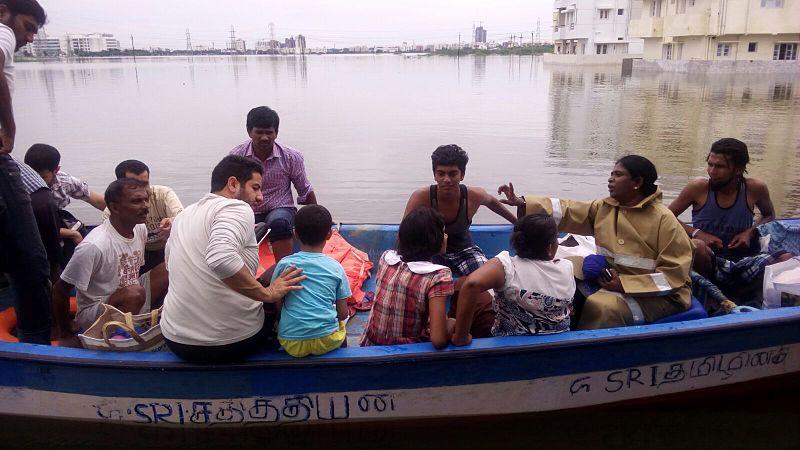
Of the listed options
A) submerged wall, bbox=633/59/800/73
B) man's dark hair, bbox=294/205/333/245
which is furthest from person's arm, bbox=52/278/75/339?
submerged wall, bbox=633/59/800/73

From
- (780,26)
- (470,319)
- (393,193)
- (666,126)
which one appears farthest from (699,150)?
(780,26)

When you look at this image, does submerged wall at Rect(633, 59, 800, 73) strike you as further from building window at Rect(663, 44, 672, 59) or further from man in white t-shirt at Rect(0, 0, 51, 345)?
man in white t-shirt at Rect(0, 0, 51, 345)

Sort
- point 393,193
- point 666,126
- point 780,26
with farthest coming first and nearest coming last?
point 780,26 → point 666,126 → point 393,193

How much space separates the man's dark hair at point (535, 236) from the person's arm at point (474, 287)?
0.15m

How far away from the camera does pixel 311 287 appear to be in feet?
9.12

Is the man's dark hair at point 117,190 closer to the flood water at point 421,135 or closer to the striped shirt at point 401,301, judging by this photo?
the striped shirt at point 401,301

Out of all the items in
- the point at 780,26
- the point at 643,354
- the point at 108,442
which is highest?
the point at 780,26

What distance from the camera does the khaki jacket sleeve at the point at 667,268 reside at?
3303 millimetres

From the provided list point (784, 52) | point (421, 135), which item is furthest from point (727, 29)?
point (421, 135)

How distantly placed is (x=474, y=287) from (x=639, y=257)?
48.0 inches

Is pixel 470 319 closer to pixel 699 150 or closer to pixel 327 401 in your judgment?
pixel 327 401

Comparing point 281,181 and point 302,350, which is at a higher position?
point 281,181

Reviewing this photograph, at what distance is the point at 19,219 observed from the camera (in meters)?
3.24

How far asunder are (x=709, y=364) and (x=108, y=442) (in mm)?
3540
